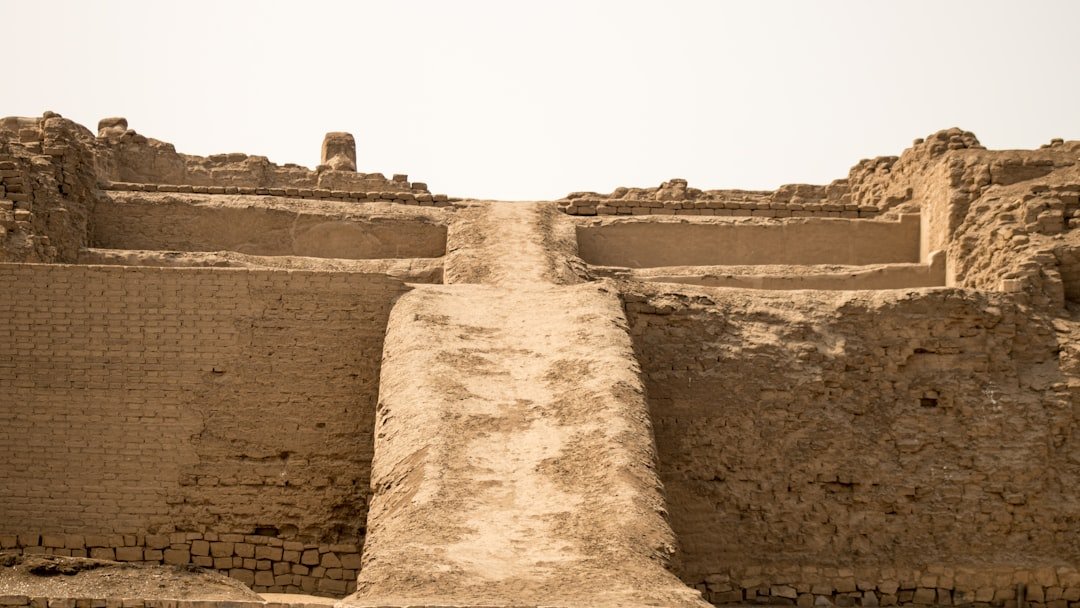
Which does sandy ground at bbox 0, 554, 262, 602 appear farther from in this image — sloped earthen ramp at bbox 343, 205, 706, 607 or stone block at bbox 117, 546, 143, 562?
sloped earthen ramp at bbox 343, 205, 706, 607

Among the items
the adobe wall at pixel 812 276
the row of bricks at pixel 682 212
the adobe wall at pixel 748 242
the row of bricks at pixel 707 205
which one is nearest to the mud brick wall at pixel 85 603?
the adobe wall at pixel 812 276

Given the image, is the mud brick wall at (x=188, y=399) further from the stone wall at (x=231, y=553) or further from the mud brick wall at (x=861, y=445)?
the mud brick wall at (x=861, y=445)

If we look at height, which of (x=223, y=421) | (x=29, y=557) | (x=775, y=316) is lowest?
(x=29, y=557)

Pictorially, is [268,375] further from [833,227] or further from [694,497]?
[833,227]

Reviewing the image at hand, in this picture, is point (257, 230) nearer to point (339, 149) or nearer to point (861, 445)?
point (861, 445)

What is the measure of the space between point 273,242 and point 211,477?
14.1 feet

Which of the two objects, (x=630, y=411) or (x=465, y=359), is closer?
(x=630, y=411)

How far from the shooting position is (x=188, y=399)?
13.9 meters

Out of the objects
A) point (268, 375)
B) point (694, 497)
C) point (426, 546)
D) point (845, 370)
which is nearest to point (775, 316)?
point (845, 370)

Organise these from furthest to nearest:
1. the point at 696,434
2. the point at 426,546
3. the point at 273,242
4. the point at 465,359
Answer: the point at 273,242
the point at 696,434
the point at 465,359
the point at 426,546

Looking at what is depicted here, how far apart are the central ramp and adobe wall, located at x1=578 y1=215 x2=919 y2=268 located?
11.0 ft

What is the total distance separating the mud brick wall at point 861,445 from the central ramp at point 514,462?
39.7 inches

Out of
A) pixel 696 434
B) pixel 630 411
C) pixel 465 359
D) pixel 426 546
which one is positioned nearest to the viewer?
pixel 426 546

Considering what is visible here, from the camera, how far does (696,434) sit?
13.9 meters
